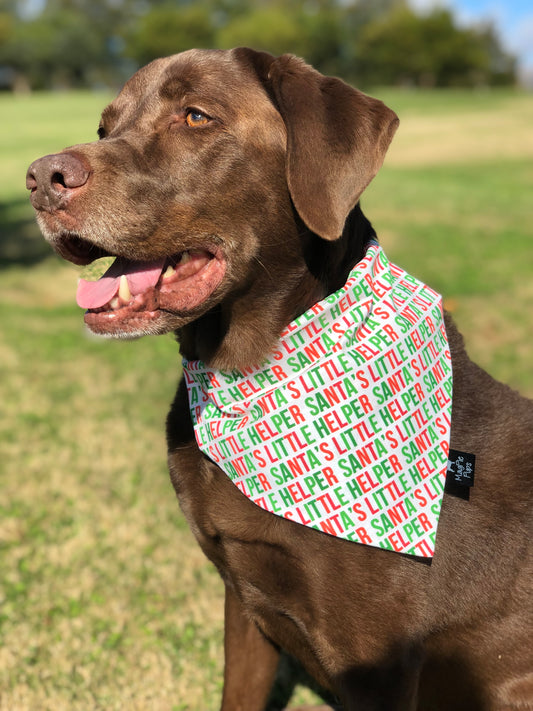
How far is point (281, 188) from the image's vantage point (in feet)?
8.00

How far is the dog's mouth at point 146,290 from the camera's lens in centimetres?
231

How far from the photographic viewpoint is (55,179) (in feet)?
7.25

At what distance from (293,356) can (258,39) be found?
7811cm

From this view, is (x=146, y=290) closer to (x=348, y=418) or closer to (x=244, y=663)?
(x=348, y=418)

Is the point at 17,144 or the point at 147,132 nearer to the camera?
the point at 147,132

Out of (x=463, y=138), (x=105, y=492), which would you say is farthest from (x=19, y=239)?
(x=463, y=138)

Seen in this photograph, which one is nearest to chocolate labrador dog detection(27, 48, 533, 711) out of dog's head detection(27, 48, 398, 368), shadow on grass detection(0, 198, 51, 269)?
dog's head detection(27, 48, 398, 368)

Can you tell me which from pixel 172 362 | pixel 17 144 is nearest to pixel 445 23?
pixel 17 144

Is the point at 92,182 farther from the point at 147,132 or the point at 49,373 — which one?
Result: the point at 49,373

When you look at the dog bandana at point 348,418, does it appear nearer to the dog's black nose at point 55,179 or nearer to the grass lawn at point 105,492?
the dog's black nose at point 55,179

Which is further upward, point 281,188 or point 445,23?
point 281,188

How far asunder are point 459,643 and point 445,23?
77.9 m

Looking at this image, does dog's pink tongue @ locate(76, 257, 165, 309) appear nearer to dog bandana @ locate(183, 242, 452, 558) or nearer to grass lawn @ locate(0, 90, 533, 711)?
dog bandana @ locate(183, 242, 452, 558)

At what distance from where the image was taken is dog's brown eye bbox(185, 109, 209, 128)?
2396 mm
